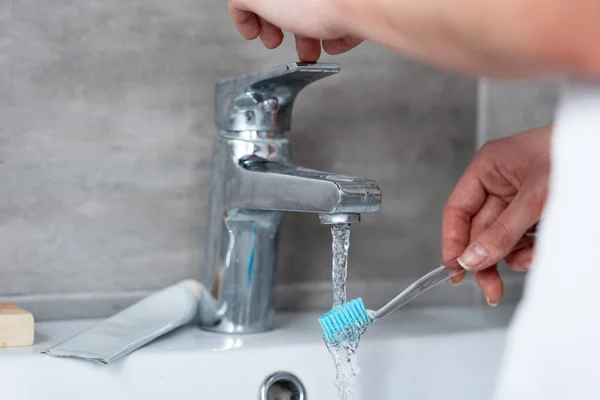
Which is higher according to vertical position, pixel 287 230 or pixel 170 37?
pixel 170 37

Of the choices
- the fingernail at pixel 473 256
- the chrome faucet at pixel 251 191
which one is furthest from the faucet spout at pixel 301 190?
the fingernail at pixel 473 256

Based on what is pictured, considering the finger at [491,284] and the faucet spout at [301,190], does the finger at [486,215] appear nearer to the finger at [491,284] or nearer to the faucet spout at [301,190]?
the finger at [491,284]

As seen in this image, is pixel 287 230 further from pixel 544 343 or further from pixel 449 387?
pixel 544 343

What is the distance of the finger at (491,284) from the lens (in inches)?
25.2

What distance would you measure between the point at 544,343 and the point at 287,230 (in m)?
0.41

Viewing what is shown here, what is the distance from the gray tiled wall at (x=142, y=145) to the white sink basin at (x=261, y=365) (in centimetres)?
5

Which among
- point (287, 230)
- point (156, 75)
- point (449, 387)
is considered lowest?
point (449, 387)

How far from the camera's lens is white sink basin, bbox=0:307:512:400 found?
0.56 m

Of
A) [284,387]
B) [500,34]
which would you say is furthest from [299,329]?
[500,34]

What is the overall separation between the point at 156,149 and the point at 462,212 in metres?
0.25

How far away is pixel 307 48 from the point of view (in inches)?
21.8

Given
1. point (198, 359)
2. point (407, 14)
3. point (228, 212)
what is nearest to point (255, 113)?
point (228, 212)

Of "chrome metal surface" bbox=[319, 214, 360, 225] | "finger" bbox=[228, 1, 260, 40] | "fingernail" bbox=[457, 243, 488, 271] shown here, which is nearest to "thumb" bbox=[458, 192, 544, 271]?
"fingernail" bbox=[457, 243, 488, 271]

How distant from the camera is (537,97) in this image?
2.60 feet
